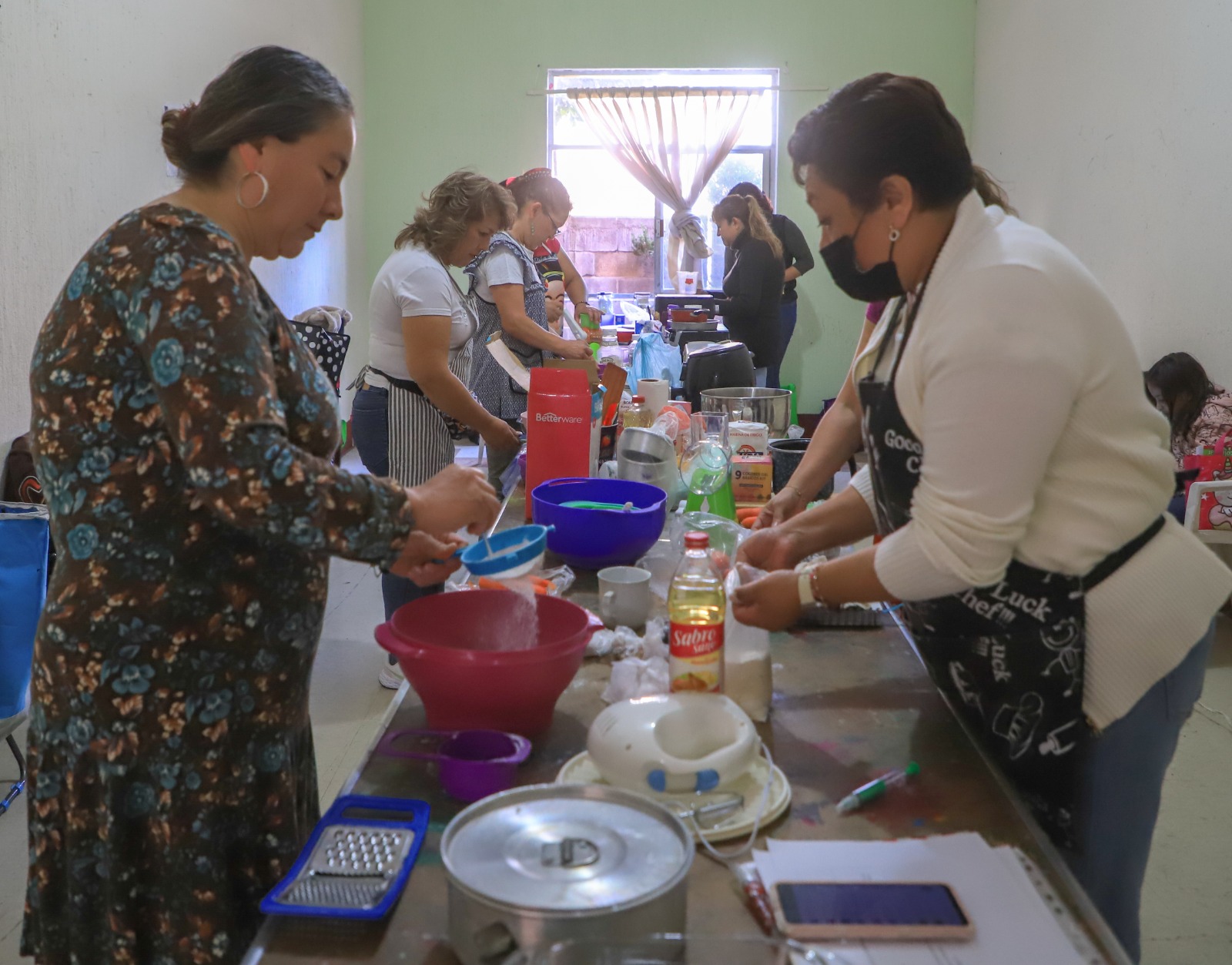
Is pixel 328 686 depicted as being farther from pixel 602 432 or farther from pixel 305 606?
pixel 305 606

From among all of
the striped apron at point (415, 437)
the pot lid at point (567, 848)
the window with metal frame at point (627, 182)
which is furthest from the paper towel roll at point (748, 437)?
the window with metal frame at point (627, 182)

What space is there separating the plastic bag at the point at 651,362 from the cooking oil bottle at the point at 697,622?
3048 mm

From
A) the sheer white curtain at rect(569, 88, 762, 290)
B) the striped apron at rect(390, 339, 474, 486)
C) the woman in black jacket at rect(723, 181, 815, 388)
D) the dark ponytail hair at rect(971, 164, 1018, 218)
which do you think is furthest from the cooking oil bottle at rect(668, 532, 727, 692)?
the sheer white curtain at rect(569, 88, 762, 290)

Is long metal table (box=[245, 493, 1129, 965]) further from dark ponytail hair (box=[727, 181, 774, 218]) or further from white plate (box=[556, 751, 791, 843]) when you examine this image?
dark ponytail hair (box=[727, 181, 774, 218])

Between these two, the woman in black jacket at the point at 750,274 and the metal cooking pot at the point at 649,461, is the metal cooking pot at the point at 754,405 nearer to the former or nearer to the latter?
the metal cooking pot at the point at 649,461

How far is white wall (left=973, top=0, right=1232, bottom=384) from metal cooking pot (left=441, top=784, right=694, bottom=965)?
4525 millimetres

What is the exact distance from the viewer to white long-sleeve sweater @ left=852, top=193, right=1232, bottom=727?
109cm

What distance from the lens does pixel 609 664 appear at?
1.52 meters

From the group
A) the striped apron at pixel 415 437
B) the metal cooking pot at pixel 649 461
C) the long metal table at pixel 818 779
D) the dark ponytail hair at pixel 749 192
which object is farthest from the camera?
the dark ponytail hair at pixel 749 192

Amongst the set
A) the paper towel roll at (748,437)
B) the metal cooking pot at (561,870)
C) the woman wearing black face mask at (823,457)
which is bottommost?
the paper towel roll at (748,437)

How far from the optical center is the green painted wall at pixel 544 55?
7.68m

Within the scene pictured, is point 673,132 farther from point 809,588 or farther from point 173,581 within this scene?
point 173,581

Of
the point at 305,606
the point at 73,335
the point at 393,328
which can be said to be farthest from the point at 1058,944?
the point at 393,328

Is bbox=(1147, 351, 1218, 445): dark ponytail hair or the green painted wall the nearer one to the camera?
bbox=(1147, 351, 1218, 445): dark ponytail hair
